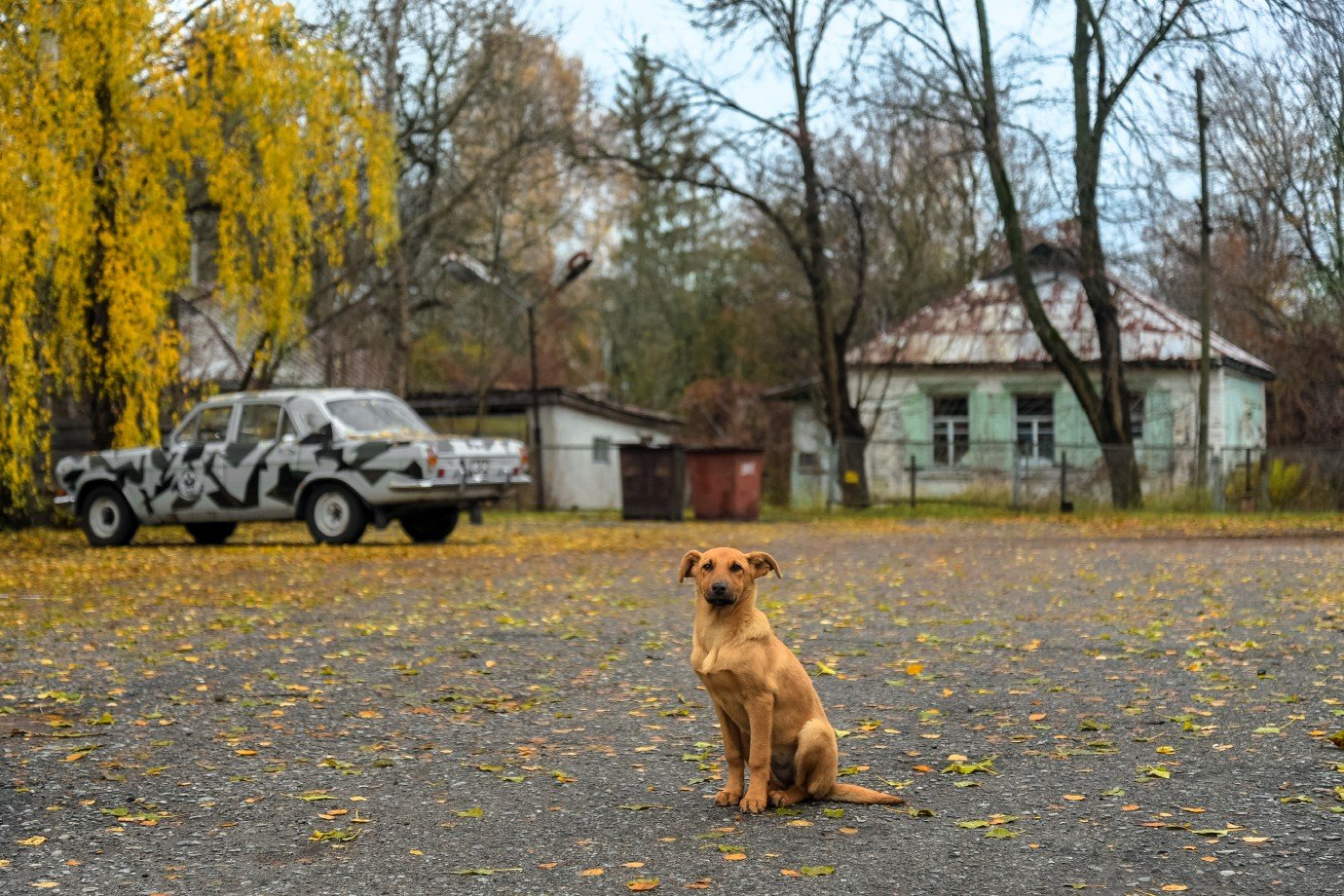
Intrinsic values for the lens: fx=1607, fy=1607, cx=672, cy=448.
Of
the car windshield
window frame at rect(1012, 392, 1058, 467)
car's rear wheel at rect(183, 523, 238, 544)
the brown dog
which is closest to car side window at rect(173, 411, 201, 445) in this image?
car's rear wheel at rect(183, 523, 238, 544)

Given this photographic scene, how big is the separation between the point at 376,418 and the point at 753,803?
16017mm

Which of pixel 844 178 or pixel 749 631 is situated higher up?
pixel 844 178

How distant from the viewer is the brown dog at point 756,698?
5.31 metres

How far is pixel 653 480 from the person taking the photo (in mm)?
29906

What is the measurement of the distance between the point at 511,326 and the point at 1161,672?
42846mm

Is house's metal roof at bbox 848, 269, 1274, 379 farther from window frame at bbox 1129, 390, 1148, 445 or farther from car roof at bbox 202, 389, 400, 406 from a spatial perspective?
car roof at bbox 202, 389, 400, 406

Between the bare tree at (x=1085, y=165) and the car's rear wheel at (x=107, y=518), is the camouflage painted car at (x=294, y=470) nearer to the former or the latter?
the car's rear wheel at (x=107, y=518)

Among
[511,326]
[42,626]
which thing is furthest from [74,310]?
[511,326]

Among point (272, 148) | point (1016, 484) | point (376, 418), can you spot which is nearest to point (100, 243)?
point (272, 148)

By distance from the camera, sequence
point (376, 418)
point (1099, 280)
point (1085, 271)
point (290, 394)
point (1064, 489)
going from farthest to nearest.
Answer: point (1064, 489) < point (1099, 280) < point (1085, 271) < point (376, 418) < point (290, 394)

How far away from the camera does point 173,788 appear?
6.10 m

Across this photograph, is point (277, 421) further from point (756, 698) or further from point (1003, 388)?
point (1003, 388)

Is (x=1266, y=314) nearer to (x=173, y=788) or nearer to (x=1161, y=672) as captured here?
(x=1161, y=672)

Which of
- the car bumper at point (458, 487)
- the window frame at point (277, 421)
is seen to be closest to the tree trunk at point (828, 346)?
the car bumper at point (458, 487)
